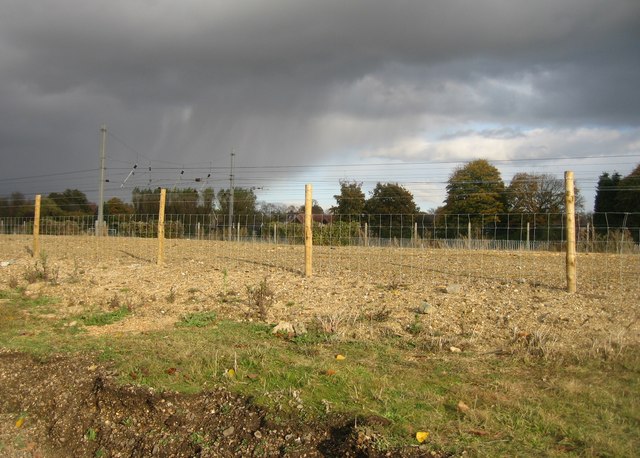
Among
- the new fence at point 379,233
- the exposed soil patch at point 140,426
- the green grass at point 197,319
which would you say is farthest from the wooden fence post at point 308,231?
the exposed soil patch at point 140,426

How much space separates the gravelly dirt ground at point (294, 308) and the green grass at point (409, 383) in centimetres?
31

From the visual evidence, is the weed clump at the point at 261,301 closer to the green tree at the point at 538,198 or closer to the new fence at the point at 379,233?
the new fence at the point at 379,233

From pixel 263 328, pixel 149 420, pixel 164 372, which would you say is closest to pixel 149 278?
pixel 263 328

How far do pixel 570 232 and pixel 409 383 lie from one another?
551 cm

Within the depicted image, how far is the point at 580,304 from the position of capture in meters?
7.83

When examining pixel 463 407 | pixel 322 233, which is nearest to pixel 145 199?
pixel 322 233

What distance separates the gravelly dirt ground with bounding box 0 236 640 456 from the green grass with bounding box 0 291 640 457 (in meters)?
0.31

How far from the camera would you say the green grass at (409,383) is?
3746 mm

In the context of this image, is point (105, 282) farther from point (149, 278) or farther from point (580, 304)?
point (580, 304)

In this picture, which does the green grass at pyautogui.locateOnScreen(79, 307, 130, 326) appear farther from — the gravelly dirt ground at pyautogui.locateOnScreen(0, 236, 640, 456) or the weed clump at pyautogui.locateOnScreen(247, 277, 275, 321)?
the weed clump at pyautogui.locateOnScreen(247, 277, 275, 321)

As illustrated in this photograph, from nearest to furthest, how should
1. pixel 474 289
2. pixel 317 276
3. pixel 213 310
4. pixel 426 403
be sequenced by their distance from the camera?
1. pixel 426 403
2. pixel 213 310
3. pixel 474 289
4. pixel 317 276

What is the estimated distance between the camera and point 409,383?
4816 millimetres

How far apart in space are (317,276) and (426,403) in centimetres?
664

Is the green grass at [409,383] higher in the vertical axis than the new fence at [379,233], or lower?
lower
